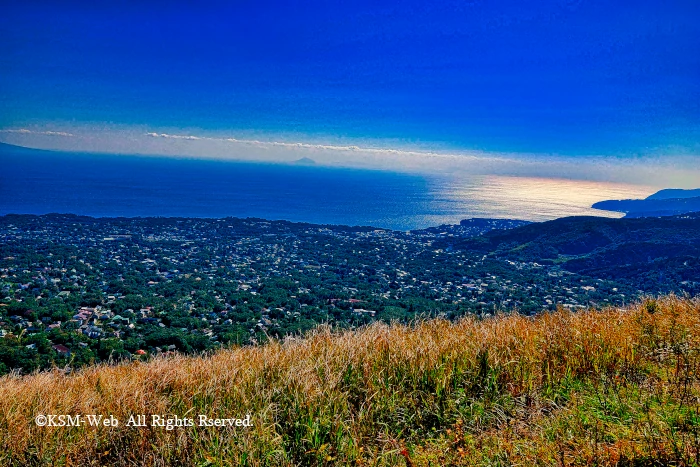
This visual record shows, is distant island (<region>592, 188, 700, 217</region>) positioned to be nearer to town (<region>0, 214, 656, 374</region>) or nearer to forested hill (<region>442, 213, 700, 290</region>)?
forested hill (<region>442, 213, 700, 290</region>)

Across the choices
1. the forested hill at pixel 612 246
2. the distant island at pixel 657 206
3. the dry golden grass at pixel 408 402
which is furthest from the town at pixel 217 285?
the distant island at pixel 657 206

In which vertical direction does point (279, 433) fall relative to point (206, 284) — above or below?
above

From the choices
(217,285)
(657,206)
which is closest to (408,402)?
(217,285)

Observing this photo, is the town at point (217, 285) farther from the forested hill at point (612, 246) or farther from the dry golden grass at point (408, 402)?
the forested hill at point (612, 246)

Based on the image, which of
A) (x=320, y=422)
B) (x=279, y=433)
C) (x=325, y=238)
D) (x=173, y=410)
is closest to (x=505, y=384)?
(x=320, y=422)

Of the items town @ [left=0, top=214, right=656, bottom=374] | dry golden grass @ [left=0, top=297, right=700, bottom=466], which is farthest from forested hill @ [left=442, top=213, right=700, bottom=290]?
dry golden grass @ [left=0, top=297, right=700, bottom=466]

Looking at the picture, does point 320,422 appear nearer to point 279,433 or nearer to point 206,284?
point 279,433
